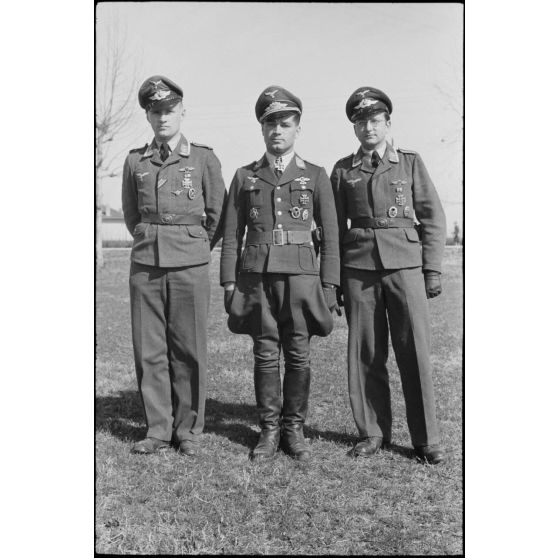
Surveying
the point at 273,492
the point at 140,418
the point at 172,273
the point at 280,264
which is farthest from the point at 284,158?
the point at 140,418

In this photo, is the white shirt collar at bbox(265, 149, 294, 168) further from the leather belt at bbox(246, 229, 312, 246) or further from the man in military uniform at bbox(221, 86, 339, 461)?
the leather belt at bbox(246, 229, 312, 246)

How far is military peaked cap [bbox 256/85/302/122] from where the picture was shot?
388 centimetres

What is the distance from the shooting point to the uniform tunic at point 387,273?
158 inches

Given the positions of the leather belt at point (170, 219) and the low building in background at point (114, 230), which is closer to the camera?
the leather belt at point (170, 219)

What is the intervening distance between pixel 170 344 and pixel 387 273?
153 cm

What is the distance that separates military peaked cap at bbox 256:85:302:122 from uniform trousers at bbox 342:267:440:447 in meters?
1.12

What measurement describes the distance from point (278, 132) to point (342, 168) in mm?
521

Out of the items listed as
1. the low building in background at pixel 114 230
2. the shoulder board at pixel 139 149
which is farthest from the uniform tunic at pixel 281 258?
the low building in background at pixel 114 230

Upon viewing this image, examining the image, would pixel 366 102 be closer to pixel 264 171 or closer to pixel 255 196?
pixel 264 171

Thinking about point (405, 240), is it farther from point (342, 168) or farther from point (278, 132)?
point (278, 132)

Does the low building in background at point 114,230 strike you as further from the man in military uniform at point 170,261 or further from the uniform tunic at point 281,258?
the uniform tunic at point 281,258

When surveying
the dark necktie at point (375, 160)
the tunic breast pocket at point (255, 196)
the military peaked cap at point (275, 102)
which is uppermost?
the military peaked cap at point (275, 102)

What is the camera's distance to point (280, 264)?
13.0 ft

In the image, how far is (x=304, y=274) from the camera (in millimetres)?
3988
